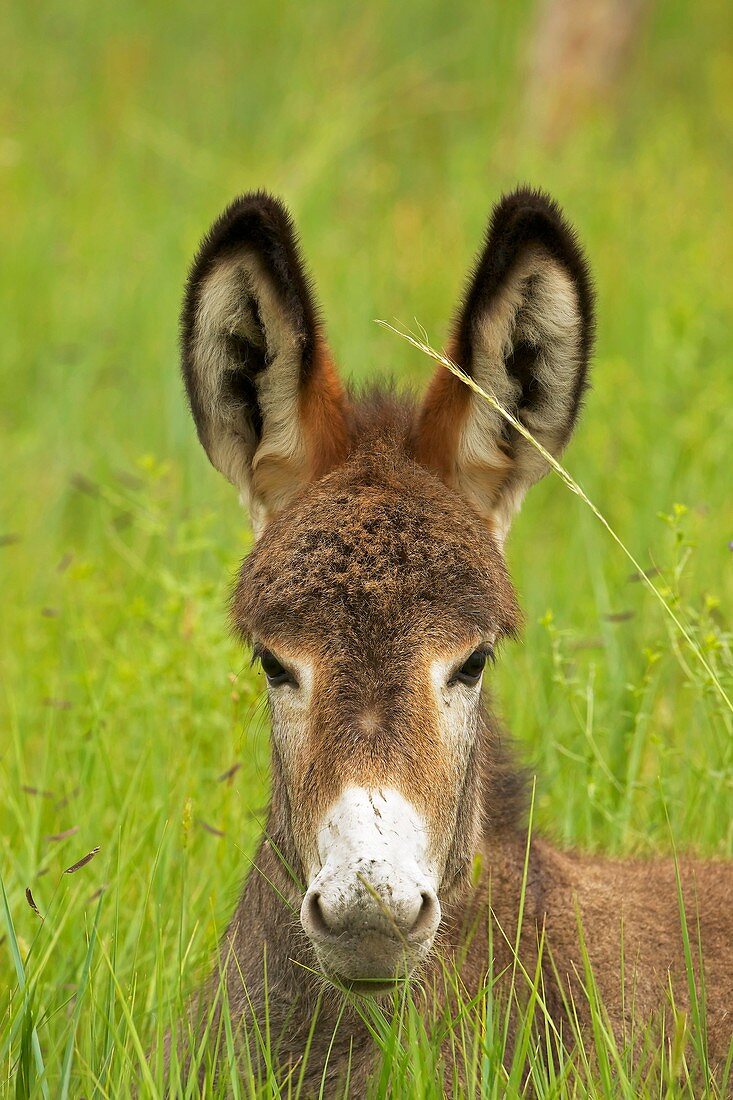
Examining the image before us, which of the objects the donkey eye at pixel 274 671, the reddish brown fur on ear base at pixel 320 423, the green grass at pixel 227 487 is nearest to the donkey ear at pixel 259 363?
the reddish brown fur on ear base at pixel 320 423

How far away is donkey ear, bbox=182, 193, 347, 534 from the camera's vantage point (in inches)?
139

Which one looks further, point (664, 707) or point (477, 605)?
point (664, 707)

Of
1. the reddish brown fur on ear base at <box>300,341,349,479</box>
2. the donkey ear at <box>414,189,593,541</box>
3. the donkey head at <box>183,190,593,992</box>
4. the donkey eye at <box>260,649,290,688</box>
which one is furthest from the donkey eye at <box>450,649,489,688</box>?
the reddish brown fur on ear base at <box>300,341,349,479</box>

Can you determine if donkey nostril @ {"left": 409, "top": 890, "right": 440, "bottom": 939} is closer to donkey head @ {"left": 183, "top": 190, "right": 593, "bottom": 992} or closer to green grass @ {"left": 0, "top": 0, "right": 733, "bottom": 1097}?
donkey head @ {"left": 183, "top": 190, "right": 593, "bottom": 992}

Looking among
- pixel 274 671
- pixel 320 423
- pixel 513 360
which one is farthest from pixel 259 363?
pixel 274 671

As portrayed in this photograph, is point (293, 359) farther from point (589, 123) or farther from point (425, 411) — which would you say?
point (589, 123)

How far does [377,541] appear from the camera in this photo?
3305 mm

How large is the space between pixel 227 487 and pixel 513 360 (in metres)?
3.98

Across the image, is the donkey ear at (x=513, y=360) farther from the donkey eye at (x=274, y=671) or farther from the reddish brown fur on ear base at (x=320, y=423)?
the donkey eye at (x=274, y=671)

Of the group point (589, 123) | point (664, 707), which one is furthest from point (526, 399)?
point (589, 123)

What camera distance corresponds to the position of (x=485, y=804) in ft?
12.5

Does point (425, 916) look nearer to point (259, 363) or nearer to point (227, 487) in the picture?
point (259, 363)

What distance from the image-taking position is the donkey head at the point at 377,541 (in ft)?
9.72

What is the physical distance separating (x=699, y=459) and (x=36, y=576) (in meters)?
3.80
